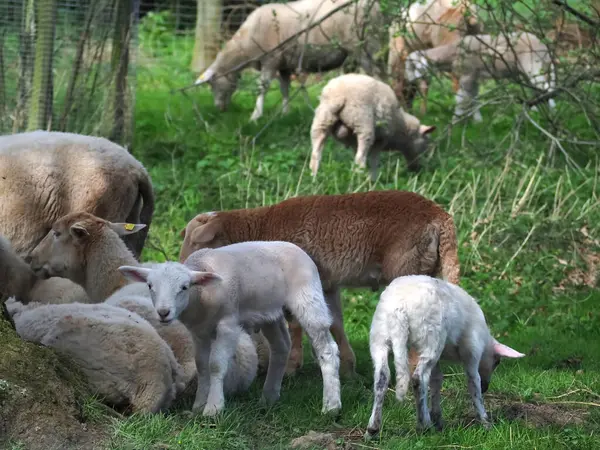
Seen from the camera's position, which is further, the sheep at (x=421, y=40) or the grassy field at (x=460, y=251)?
the sheep at (x=421, y=40)

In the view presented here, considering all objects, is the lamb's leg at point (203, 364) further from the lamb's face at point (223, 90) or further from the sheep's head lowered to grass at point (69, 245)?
the lamb's face at point (223, 90)

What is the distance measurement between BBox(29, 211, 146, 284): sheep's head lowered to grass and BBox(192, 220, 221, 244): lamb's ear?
51cm

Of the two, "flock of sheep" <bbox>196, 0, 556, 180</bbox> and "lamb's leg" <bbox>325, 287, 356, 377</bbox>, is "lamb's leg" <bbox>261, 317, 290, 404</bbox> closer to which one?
"lamb's leg" <bbox>325, 287, 356, 377</bbox>

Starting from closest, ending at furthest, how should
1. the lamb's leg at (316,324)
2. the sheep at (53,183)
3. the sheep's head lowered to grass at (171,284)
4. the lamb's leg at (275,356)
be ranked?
1. the sheep's head lowered to grass at (171,284)
2. the lamb's leg at (316,324)
3. the lamb's leg at (275,356)
4. the sheep at (53,183)

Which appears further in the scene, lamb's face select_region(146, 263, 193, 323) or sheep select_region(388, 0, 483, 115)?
sheep select_region(388, 0, 483, 115)

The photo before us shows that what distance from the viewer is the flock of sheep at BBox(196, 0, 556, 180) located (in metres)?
12.7

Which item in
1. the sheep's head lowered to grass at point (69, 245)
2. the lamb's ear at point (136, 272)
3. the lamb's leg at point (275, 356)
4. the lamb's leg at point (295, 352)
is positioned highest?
the lamb's ear at point (136, 272)

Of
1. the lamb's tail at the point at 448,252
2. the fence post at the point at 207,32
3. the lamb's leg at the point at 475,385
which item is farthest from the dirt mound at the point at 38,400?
the fence post at the point at 207,32

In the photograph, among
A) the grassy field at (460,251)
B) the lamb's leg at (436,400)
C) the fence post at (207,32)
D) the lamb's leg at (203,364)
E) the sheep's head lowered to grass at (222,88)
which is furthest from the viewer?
the fence post at (207,32)

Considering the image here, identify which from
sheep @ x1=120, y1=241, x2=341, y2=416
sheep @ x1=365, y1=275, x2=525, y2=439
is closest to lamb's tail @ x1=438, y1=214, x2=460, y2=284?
sheep @ x1=120, y1=241, x2=341, y2=416

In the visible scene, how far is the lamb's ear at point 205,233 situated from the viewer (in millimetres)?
7520

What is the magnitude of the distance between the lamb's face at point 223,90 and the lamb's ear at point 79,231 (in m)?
9.00

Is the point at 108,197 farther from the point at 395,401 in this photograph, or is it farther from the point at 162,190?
the point at 162,190

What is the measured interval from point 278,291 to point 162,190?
6109 millimetres
